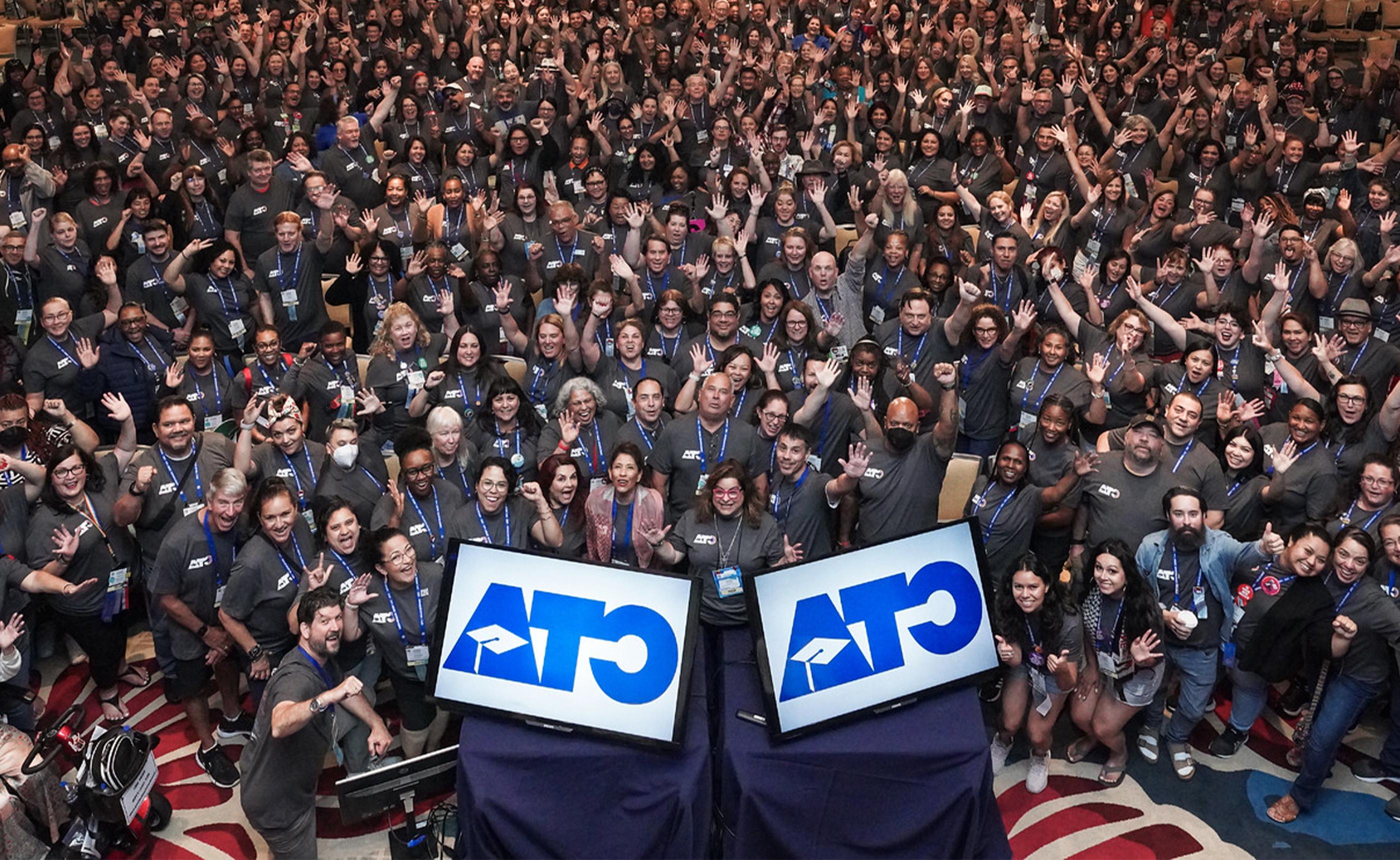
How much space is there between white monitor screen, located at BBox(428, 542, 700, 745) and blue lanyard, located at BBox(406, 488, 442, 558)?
1316 millimetres

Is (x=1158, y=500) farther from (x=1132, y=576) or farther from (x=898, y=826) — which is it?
(x=898, y=826)

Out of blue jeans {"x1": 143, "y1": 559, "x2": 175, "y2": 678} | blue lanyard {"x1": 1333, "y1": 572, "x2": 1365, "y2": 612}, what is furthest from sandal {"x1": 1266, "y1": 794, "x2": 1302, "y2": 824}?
blue jeans {"x1": 143, "y1": 559, "x2": 175, "y2": 678}

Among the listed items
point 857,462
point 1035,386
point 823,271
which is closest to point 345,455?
point 857,462

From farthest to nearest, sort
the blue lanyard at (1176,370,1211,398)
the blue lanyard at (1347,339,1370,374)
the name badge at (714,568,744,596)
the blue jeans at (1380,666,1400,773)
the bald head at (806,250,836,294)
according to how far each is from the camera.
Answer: the bald head at (806,250,836,294)
the blue lanyard at (1347,339,1370,374)
the blue lanyard at (1176,370,1211,398)
the blue jeans at (1380,666,1400,773)
the name badge at (714,568,744,596)

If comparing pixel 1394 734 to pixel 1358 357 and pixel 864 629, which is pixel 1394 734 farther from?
pixel 864 629

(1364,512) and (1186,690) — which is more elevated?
(1364,512)

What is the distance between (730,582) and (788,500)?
925mm

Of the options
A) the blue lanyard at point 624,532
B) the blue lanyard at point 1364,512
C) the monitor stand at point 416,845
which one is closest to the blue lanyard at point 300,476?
the blue lanyard at point 624,532

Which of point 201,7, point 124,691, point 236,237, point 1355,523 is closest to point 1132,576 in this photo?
point 1355,523

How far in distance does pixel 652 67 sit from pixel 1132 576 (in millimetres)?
7696

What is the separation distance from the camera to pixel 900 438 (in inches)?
215

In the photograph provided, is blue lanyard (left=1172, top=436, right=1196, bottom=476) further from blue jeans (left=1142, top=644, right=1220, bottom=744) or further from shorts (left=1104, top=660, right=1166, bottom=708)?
shorts (left=1104, top=660, right=1166, bottom=708)

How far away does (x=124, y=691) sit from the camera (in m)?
5.69

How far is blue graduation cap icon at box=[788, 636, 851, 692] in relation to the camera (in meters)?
3.89
